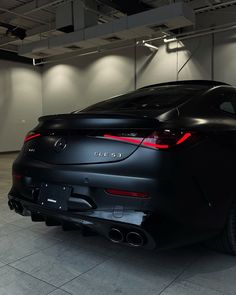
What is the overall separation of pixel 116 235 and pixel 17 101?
972cm

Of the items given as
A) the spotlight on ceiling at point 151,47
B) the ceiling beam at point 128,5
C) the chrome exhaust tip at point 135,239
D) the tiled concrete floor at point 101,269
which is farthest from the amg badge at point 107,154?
the spotlight on ceiling at point 151,47

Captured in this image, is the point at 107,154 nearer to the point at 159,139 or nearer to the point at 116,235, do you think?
the point at 159,139

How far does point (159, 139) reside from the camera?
1.50 meters

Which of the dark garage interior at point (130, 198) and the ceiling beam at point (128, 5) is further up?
the ceiling beam at point (128, 5)

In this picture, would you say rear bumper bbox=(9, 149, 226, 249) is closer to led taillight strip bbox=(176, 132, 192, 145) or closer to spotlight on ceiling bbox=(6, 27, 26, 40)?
led taillight strip bbox=(176, 132, 192, 145)

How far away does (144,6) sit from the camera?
6211mm

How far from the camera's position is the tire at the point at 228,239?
183 cm

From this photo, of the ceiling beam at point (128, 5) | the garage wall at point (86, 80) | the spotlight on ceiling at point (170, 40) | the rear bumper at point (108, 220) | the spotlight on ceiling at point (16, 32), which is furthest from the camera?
the garage wall at point (86, 80)

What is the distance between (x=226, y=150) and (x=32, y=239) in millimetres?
1572

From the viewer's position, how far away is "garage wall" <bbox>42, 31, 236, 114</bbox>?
A: 7.17 metres

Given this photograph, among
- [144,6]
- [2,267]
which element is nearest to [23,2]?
[144,6]

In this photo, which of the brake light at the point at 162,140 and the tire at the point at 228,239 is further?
the tire at the point at 228,239

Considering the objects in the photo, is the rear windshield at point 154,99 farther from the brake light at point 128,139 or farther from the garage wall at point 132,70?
the garage wall at point 132,70

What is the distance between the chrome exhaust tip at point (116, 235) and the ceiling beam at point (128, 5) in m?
5.09
